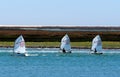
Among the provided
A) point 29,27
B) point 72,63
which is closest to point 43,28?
point 29,27

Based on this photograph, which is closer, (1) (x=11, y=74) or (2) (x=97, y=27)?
(1) (x=11, y=74)

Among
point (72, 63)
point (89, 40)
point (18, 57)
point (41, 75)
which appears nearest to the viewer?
point (41, 75)

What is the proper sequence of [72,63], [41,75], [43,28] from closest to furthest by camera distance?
[41,75] < [72,63] < [43,28]

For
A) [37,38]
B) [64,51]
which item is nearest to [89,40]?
[37,38]

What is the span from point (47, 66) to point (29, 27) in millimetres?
85533

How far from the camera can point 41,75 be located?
68250 mm

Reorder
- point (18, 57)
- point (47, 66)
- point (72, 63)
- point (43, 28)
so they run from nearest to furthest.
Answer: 1. point (47, 66)
2. point (72, 63)
3. point (18, 57)
4. point (43, 28)

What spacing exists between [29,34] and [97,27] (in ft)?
49.5

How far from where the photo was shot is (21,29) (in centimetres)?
16112

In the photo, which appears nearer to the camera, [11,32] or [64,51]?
[64,51]

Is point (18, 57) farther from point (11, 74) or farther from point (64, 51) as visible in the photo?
point (11, 74)

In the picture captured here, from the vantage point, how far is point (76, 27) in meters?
167

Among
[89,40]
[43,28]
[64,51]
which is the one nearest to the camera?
[64,51]

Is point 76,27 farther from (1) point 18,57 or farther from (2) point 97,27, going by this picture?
(1) point 18,57
